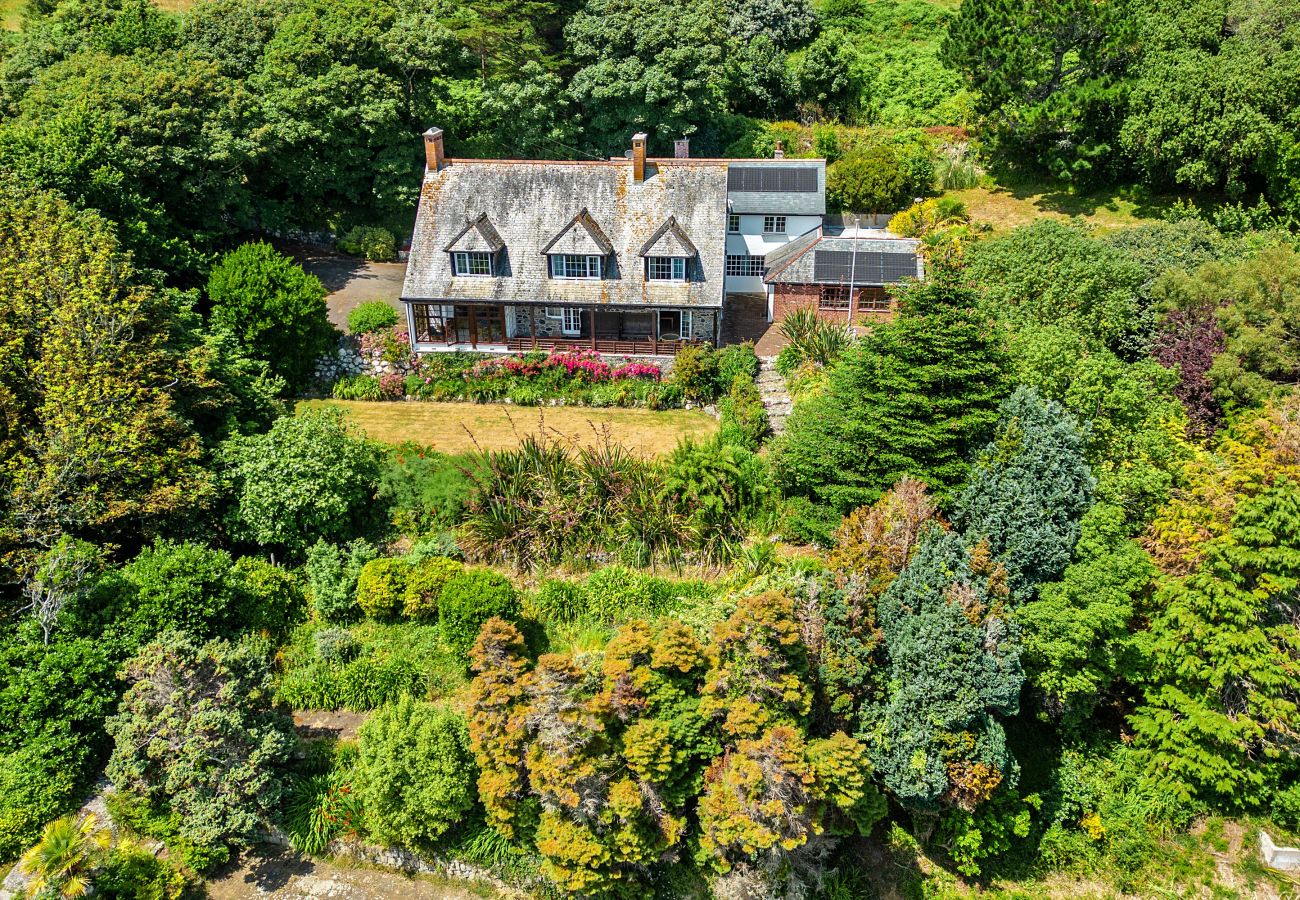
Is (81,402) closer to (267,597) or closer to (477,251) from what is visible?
(267,597)

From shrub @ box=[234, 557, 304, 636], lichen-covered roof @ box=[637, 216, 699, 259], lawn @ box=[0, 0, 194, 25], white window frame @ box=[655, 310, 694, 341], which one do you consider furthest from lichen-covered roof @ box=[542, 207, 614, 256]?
lawn @ box=[0, 0, 194, 25]

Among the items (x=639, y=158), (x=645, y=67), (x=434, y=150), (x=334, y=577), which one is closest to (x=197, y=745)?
(x=334, y=577)

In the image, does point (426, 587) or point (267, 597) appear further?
point (267, 597)

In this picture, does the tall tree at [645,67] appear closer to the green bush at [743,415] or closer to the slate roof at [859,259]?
the slate roof at [859,259]

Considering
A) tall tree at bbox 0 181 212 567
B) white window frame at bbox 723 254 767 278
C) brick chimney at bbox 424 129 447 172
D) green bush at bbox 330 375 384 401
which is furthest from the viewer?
white window frame at bbox 723 254 767 278

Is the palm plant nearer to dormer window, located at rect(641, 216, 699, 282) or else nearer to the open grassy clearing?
dormer window, located at rect(641, 216, 699, 282)

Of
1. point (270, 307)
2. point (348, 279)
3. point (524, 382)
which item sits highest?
point (348, 279)
